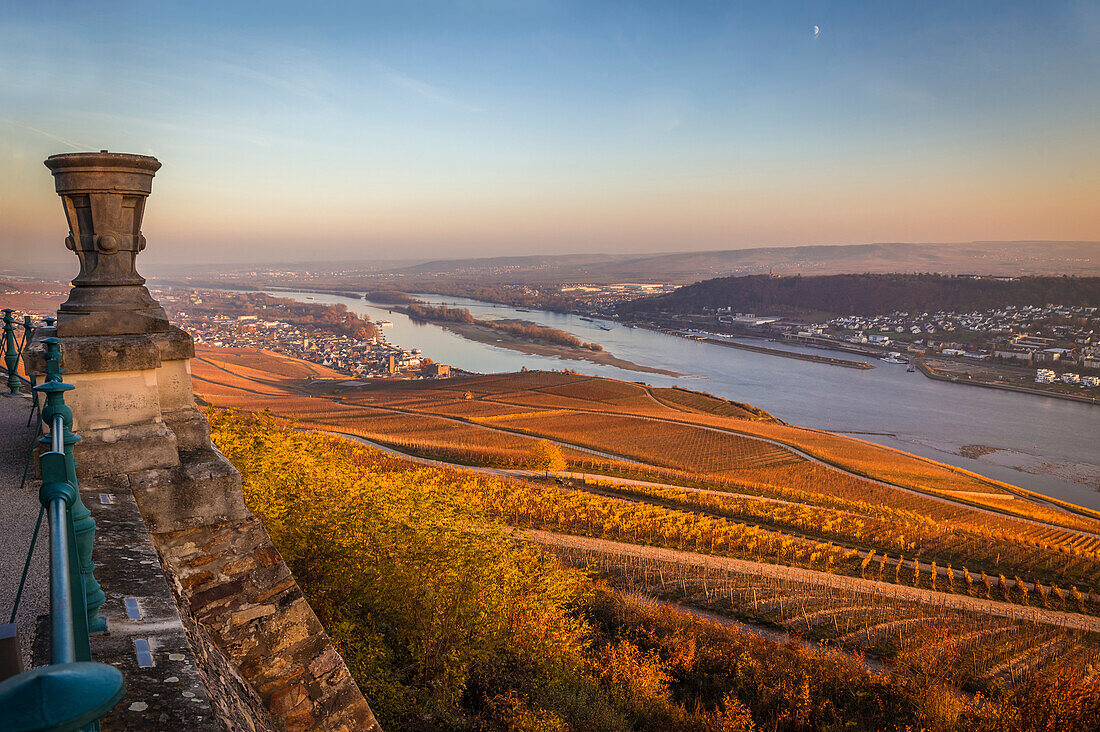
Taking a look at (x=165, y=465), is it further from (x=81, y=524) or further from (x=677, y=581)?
(x=677, y=581)

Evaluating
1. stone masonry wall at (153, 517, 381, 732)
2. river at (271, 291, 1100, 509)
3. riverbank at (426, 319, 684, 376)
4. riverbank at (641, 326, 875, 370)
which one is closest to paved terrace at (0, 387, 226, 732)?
stone masonry wall at (153, 517, 381, 732)

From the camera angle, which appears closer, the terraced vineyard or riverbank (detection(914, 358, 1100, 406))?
the terraced vineyard

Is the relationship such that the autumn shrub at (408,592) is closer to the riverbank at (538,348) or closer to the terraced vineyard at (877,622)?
the terraced vineyard at (877,622)

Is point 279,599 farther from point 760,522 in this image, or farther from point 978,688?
point 760,522

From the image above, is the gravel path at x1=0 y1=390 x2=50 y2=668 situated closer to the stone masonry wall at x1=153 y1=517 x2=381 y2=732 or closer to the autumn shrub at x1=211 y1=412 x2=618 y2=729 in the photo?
the stone masonry wall at x1=153 y1=517 x2=381 y2=732

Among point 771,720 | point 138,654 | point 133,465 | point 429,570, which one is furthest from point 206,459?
point 771,720

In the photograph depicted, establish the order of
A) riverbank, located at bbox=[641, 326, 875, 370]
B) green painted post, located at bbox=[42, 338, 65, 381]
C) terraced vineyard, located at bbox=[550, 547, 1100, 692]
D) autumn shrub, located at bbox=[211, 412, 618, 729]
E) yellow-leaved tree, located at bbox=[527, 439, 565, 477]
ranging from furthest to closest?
riverbank, located at bbox=[641, 326, 875, 370] < yellow-leaved tree, located at bbox=[527, 439, 565, 477] < terraced vineyard, located at bbox=[550, 547, 1100, 692] < autumn shrub, located at bbox=[211, 412, 618, 729] < green painted post, located at bbox=[42, 338, 65, 381]

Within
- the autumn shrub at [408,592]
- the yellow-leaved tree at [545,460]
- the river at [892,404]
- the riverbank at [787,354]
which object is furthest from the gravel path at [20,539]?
the riverbank at [787,354]
